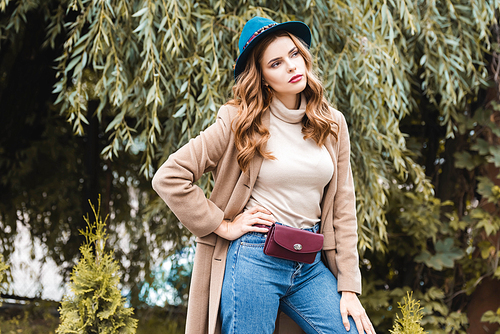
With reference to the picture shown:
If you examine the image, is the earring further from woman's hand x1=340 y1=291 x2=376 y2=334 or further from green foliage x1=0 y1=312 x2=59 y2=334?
green foliage x1=0 y1=312 x2=59 y2=334

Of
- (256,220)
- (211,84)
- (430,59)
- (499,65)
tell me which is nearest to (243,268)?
(256,220)

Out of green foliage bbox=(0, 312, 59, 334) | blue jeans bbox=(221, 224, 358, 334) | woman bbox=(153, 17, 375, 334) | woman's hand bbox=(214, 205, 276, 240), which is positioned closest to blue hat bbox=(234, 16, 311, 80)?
woman bbox=(153, 17, 375, 334)

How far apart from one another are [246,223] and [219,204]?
13cm

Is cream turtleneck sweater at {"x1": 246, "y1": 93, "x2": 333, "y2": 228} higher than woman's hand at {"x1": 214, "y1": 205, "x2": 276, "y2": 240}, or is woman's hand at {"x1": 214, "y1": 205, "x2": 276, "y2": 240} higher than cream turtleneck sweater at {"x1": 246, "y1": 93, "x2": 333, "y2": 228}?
cream turtleneck sweater at {"x1": 246, "y1": 93, "x2": 333, "y2": 228}

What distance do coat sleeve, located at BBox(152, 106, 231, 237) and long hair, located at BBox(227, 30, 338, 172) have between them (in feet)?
0.19

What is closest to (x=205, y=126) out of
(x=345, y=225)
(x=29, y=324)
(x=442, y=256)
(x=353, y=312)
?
(x=345, y=225)

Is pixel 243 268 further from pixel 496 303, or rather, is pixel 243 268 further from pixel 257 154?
pixel 496 303

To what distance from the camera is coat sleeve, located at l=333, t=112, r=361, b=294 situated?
55.8 inches

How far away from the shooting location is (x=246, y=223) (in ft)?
4.48

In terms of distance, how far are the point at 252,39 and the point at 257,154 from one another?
0.35 m

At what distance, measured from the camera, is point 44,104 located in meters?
3.31

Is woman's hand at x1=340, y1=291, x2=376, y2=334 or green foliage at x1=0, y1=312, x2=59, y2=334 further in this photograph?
green foliage at x1=0, y1=312, x2=59, y2=334

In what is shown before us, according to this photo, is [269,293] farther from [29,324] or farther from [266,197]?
[29,324]

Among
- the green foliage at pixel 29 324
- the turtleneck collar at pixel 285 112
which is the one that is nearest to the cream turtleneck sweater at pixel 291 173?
the turtleneck collar at pixel 285 112
